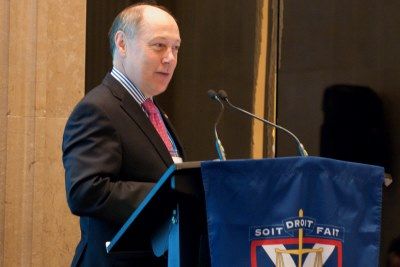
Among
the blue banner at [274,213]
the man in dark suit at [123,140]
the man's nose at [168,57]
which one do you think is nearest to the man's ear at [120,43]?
the man in dark suit at [123,140]

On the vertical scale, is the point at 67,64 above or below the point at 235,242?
above

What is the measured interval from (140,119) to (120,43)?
366 millimetres

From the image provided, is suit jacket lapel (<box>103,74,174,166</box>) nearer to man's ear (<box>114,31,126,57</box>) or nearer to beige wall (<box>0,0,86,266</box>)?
man's ear (<box>114,31,126,57</box>)

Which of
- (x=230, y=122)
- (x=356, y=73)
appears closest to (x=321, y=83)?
(x=356, y=73)

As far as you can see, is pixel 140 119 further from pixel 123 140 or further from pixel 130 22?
pixel 130 22

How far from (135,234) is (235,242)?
1.22 feet

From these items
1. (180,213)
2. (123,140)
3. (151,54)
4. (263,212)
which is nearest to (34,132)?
(151,54)

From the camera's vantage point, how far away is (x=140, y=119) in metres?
2.72

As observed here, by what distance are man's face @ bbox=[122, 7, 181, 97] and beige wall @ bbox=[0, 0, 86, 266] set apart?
160cm

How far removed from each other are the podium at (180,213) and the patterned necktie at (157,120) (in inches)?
24.9

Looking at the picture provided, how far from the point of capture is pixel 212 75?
5344 millimetres

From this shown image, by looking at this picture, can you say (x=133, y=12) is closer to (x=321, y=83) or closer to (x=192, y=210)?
(x=192, y=210)

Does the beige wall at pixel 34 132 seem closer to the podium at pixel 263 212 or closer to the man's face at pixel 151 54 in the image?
the man's face at pixel 151 54

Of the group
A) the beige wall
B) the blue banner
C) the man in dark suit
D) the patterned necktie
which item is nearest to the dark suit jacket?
the man in dark suit
